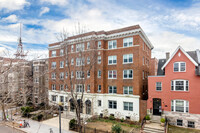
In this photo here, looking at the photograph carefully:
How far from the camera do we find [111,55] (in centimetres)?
2425

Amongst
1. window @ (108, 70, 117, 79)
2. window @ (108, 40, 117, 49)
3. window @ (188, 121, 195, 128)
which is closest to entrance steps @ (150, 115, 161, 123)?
window @ (188, 121, 195, 128)

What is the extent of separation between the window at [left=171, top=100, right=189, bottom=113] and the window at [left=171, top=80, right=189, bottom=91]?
6.02 feet

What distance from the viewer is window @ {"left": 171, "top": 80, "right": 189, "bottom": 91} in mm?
18266

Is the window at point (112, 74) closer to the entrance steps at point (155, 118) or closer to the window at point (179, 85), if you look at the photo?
the entrance steps at point (155, 118)

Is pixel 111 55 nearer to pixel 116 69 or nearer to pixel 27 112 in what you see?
pixel 116 69

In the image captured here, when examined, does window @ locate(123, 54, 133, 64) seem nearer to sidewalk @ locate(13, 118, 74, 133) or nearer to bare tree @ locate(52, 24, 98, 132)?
bare tree @ locate(52, 24, 98, 132)

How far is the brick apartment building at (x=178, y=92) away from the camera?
1762 cm

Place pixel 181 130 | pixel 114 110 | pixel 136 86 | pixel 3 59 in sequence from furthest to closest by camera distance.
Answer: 1. pixel 114 110
2. pixel 136 86
3. pixel 181 130
4. pixel 3 59

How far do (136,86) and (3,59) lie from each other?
18767mm

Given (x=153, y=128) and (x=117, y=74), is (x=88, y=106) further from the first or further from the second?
(x=153, y=128)

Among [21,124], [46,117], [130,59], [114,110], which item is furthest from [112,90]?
[21,124]

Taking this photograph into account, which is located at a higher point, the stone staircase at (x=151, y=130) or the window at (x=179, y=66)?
the window at (x=179, y=66)

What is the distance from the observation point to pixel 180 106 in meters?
18.5

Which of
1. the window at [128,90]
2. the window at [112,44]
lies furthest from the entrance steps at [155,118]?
the window at [112,44]
